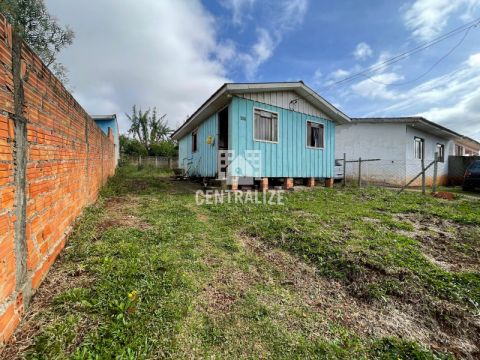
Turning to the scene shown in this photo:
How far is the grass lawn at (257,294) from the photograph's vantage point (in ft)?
4.57

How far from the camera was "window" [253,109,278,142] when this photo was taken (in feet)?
22.4

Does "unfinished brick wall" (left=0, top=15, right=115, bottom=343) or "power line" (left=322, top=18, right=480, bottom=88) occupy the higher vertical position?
"power line" (left=322, top=18, right=480, bottom=88)

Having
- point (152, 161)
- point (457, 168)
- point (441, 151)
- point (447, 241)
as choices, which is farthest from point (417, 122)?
point (152, 161)

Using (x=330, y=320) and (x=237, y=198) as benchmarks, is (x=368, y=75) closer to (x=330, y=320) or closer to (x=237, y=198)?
(x=237, y=198)

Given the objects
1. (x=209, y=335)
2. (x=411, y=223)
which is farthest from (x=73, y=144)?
(x=411, y=223)

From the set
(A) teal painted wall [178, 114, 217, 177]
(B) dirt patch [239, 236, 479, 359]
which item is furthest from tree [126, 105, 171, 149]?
(B) dirt patch [239, 236, 479, 359]

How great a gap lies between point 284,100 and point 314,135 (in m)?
1.92

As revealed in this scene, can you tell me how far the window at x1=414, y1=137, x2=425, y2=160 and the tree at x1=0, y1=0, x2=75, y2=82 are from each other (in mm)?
20805

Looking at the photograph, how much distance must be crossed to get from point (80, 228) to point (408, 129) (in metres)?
14.2

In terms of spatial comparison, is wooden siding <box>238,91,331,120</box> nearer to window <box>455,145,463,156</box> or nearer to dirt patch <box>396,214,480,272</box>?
dirt patch <box>396,214,480,272</box>

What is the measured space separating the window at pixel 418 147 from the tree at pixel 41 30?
68.3 ft

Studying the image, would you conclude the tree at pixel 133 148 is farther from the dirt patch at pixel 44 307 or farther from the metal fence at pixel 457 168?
the metal fence at pixel 457 168

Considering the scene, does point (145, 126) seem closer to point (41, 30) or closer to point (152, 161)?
point (152, 161)

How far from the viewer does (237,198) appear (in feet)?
19.4
